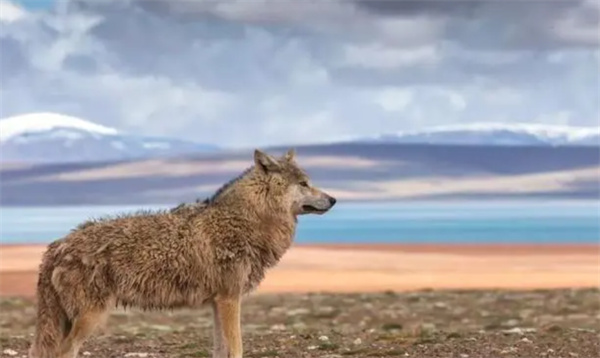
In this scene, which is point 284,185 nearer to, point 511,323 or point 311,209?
point 311,209

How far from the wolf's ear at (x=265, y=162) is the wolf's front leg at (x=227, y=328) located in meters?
1.68

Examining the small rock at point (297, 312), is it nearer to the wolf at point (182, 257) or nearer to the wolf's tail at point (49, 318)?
the wolf at point (182, 257)

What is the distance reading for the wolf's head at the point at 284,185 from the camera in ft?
47.3

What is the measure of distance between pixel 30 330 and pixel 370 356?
32.4ft

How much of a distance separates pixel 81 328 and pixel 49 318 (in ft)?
1.58

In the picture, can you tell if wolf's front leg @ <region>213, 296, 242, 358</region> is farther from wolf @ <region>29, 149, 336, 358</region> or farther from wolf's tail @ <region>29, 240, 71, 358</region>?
wolf's tail @ <region>29, 240, 71, 358</region>

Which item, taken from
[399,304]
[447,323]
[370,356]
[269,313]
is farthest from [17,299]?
[370,356]

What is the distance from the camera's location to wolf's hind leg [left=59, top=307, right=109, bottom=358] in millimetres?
13203

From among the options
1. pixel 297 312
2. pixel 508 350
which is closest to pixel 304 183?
pixel 508 350

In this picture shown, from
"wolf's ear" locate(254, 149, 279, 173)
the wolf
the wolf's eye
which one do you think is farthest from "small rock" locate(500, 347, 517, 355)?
"wolf's ear" locate(254, 149, 279, 173)

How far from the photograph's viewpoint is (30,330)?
2408 centimetres

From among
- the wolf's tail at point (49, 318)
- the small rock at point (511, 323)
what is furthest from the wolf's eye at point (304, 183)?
the small rock at point (511, 323)

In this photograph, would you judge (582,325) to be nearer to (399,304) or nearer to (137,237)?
(399,304)

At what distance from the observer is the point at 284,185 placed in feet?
47.5
